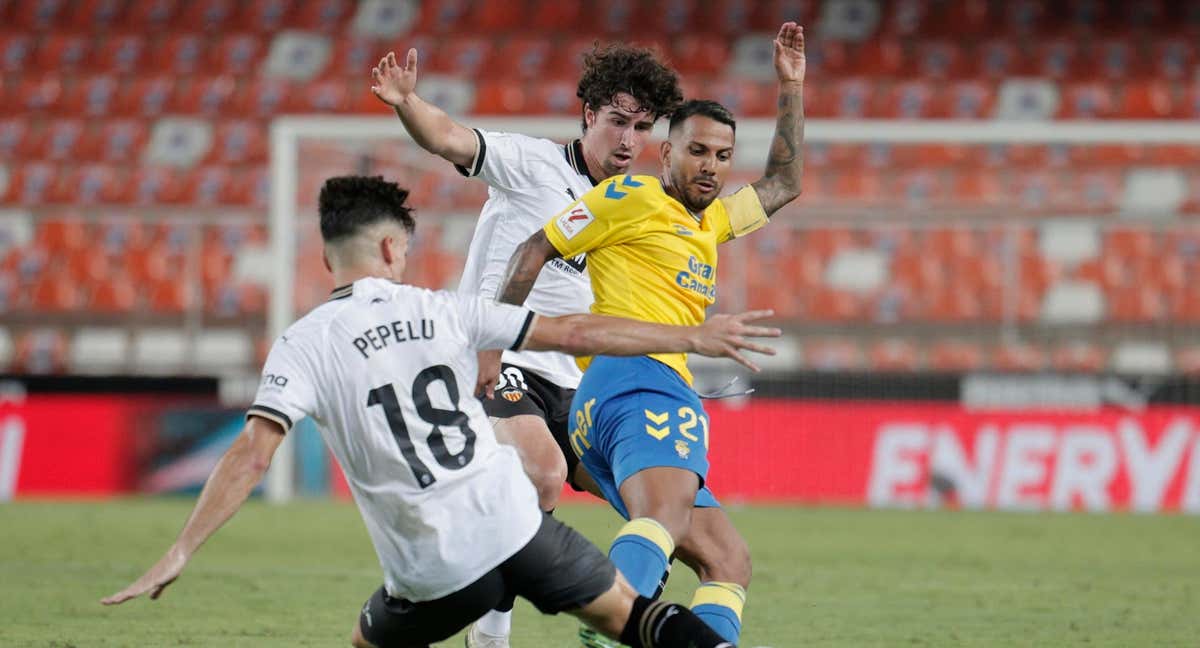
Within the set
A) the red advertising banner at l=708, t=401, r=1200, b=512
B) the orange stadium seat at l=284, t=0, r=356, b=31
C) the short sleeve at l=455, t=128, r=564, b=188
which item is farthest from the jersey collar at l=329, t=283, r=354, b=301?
the orange stadium seat at l=284, t=0, r=356, b=31

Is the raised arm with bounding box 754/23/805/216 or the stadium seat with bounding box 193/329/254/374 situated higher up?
the raised arm with bounding box 754/23/805/216

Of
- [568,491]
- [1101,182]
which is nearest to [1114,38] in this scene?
[1101,182]

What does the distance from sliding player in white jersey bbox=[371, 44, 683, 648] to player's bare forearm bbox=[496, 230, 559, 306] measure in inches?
24.0

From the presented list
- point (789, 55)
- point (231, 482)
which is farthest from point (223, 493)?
point (789, 55)

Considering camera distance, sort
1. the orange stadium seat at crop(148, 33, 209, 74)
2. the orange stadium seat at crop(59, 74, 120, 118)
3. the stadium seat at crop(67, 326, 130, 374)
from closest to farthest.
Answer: the stadium seat at crop(67, 326, 130, 374) → the orange stadium seat at crop(59, 74, 120, 118) → the orange stadium seat at crop(148, 33, 209, 74)

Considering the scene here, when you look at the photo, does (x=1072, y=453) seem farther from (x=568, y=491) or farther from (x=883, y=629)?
(x=883, y=629)

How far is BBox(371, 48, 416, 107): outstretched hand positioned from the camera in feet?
18.1

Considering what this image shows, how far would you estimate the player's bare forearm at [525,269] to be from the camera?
17.6 feet

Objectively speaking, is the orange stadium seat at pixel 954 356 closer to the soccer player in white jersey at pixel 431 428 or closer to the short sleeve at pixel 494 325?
the soccer player in white jersey at pixel 431 428

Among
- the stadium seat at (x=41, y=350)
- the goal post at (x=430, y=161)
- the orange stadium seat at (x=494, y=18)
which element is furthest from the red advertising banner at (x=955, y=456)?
the orange stadium seat at (x=494, y=18)

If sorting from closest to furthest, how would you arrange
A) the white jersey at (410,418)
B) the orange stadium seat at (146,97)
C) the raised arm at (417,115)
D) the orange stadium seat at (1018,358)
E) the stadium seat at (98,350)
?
the white jersey at (410,418) < the raised arm at (417,115) < the orange stadium seat at (1018,358) < the stadium seat at (98,350) < the orange stadium seat at (146,97)

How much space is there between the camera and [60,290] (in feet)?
55.5

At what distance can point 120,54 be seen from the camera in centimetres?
2202

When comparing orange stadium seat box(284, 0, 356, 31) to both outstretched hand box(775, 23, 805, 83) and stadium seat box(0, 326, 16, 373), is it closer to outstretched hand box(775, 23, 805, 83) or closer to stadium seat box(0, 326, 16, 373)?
stadium seat box(0, 326, 16, 373)
